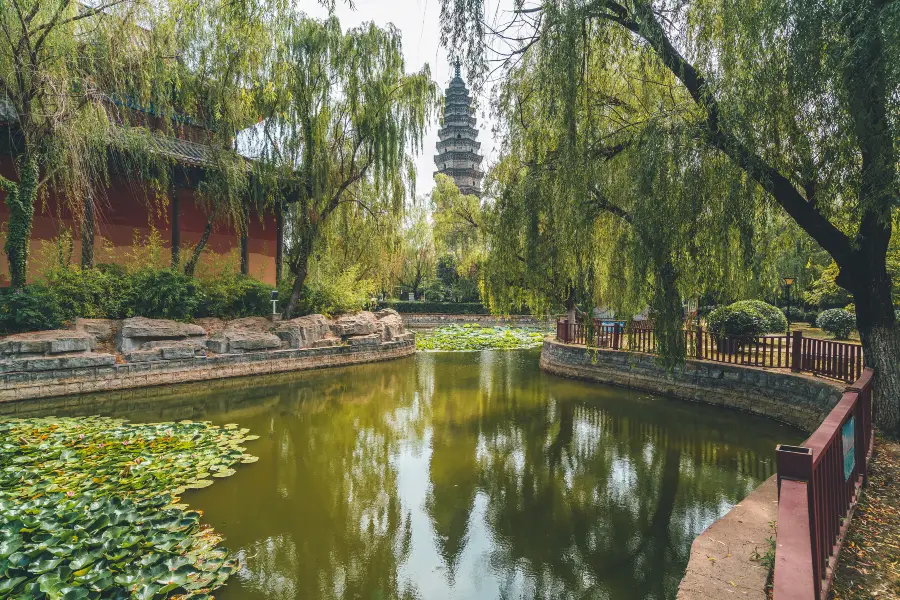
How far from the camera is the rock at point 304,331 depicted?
10.3 m

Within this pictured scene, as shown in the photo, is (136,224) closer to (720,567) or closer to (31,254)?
(31,254)

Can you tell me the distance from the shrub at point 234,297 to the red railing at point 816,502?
10285mm

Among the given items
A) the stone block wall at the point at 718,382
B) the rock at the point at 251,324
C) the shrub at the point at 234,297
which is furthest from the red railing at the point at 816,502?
the shrub at the point at 234,297

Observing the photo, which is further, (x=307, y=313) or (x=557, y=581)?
(x=307, y=313)

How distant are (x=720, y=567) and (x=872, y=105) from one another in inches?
143

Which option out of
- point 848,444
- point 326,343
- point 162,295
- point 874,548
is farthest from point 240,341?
point 874,548

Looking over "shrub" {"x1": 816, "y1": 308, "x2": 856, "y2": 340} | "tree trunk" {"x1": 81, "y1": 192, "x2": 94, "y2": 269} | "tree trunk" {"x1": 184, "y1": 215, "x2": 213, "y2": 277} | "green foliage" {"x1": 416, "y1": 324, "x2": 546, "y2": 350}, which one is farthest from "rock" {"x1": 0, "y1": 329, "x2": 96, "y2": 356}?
"shrub" {"x1": 816, "y1": 308, "x2": 856, "y2": 340}

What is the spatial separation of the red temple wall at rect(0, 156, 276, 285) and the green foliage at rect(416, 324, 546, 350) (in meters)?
5.64

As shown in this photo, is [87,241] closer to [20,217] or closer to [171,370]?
[20,217]

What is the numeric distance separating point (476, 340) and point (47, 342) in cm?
1164

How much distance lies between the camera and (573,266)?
5.63 m

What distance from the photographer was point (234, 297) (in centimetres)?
1023

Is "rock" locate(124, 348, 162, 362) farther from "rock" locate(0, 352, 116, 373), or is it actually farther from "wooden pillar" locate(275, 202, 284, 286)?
"wooden pillar" locate(275, 202, 284, 286)

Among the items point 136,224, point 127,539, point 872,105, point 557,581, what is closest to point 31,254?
point 136,224
